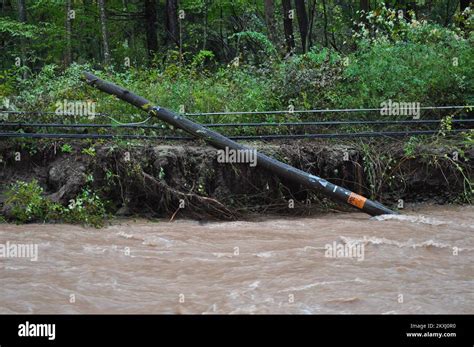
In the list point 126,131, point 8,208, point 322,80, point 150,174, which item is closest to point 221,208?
point 150,174

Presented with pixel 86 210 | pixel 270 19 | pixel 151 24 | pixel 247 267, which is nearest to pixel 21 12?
pixel 151 24

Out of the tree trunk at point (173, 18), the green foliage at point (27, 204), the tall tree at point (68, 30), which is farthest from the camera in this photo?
the tree trunk at point (173, 18)

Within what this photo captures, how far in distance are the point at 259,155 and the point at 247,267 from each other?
3721mm

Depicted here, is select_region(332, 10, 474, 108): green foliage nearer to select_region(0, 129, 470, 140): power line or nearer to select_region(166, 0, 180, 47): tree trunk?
select_region(0, 129, 470, 140): power line

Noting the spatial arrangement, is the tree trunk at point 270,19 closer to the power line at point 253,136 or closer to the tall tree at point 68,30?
the tall tree at point 68,30

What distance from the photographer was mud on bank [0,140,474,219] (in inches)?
423

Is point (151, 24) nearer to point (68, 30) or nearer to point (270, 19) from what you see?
point (68, 30)

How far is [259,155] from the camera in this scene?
35.6ft

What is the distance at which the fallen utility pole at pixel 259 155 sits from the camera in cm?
1027

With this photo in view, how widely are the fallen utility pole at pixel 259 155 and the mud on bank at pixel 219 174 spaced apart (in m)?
0.33

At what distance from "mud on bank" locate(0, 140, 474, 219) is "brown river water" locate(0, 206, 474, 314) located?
604 millimetres

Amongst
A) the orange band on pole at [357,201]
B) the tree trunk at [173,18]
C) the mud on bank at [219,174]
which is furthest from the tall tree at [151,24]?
the orange band on pole at [357,201]

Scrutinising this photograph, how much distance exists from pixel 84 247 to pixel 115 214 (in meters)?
2.22
